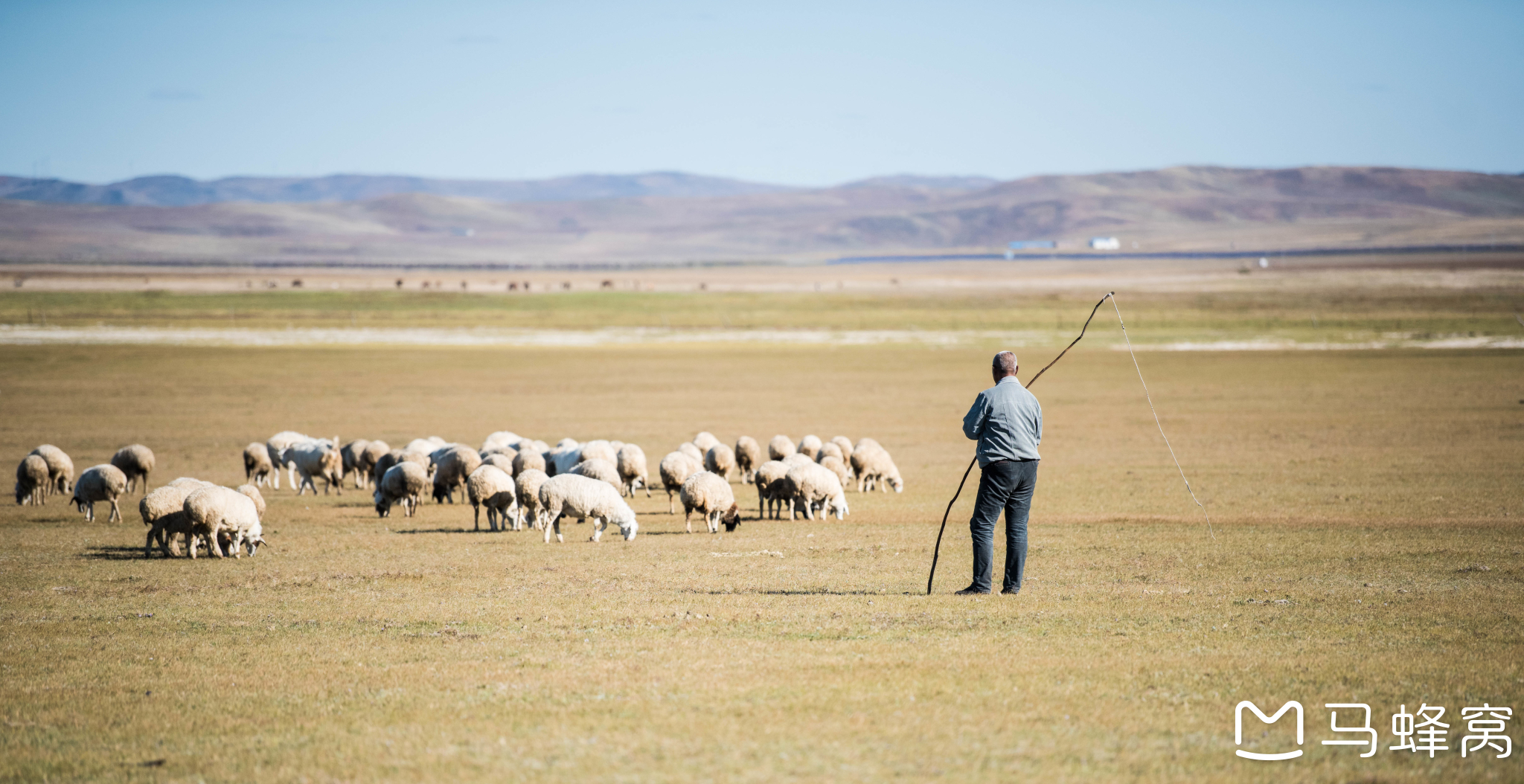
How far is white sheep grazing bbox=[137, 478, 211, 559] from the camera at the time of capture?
1516cm

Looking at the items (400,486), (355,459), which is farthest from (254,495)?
(355,459)

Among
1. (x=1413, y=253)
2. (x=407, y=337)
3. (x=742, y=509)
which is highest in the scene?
(x=1413, y=253)

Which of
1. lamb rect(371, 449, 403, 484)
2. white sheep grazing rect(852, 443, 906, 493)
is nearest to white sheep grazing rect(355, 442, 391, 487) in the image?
lamb rect(371, 449, 403, 484)

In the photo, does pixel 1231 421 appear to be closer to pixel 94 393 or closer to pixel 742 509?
pixel 742 509

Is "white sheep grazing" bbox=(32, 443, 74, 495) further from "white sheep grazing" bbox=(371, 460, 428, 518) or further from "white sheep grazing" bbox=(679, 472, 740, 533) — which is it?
"white sheep grazing" bbox=(679, 472, 740, 533)

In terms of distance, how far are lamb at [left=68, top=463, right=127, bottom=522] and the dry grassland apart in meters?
0.63

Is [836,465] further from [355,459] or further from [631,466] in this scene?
[355,459]

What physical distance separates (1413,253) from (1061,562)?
190017 millimetres

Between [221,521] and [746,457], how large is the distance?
451 inches

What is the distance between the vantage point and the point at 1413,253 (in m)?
176

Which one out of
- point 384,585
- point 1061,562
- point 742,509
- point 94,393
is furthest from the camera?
point 94,393

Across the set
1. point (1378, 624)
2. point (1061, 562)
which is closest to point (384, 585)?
point (1061, 562)

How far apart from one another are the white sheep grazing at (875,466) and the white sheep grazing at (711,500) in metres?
5.16

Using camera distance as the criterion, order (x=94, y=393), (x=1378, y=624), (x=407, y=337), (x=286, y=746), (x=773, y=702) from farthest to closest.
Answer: (x=407, y=337) → (x=94, y=393) → (x=1378, y=624) → (x=773, y=702) → (x=286, y=746)
